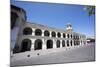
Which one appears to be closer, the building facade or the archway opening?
the building facade

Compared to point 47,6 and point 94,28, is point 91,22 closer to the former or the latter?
point 94,28

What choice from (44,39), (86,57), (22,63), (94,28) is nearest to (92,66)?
(86,57)

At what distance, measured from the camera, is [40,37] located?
2.69 meters

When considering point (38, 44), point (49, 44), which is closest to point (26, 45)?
point (38, 44)

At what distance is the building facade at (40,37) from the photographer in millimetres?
2541

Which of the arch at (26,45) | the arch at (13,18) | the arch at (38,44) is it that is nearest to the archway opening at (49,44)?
the arch at (38,44)

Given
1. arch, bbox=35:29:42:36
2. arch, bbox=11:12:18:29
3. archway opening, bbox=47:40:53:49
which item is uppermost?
arch, bbox=11:12:18:29

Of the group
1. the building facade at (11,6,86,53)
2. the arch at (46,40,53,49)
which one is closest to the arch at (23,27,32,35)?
the building facade at (11,6,86,53)

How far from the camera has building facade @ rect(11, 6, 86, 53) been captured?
8.34 ft

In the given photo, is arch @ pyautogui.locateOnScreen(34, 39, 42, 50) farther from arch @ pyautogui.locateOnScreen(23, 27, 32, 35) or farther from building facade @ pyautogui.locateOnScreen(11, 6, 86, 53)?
arch @ pyautogui.locateOnScreen(23, 27, 32, 35)

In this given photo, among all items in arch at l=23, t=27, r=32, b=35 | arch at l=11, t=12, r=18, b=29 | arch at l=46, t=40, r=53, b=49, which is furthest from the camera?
arch at l=46, t=40, r=53, b=49

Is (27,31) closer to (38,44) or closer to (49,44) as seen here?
(38,44)

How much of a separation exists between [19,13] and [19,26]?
0.18 meters

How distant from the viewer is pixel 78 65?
9.62ft
